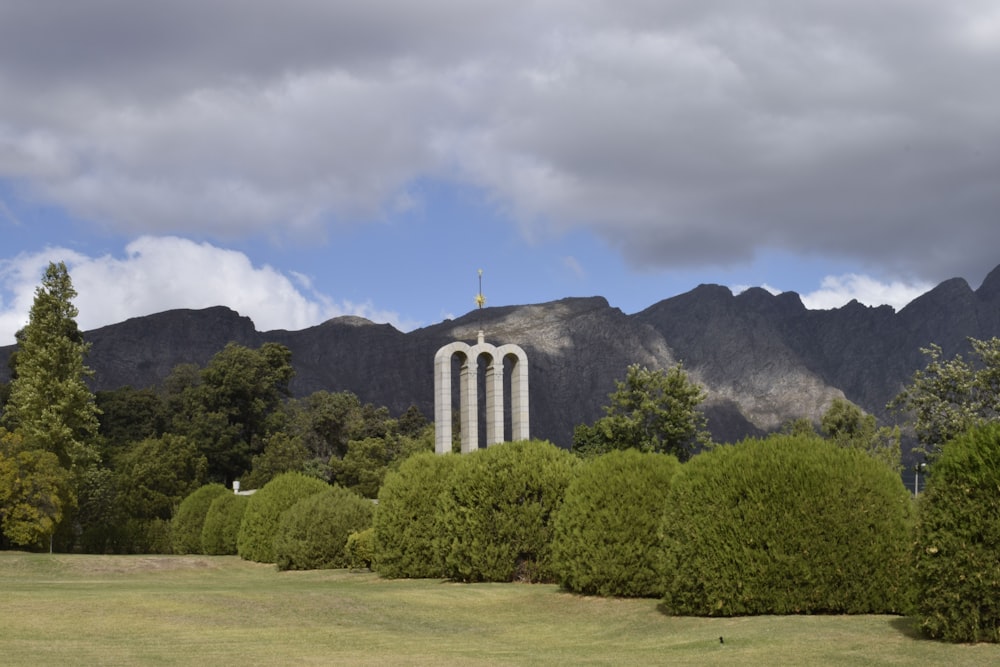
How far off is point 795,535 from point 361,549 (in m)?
16.9

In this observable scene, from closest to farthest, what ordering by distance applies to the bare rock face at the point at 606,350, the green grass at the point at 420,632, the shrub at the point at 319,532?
the green grass at the point at 420,632, the shrub at the point at 319,532, the bare rock face at the point at 606,350

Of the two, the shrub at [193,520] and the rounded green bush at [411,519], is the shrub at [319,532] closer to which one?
the rounded green bush at [411,519]

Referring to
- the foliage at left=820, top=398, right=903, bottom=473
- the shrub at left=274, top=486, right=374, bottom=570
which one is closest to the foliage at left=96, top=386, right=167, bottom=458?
the foliage at left=820, top=398, right=903, bottom=473

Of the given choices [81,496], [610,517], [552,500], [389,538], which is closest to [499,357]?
[389,538]

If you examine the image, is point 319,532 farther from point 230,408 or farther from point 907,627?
point 230,408

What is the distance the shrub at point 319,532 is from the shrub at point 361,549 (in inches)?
40.3

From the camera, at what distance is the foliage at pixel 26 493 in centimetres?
4438

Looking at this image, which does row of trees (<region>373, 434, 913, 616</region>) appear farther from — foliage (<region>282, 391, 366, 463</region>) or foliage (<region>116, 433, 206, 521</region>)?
foliage (<region>282, 391, 366, 463</region>)

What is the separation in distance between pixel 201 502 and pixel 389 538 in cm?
2238

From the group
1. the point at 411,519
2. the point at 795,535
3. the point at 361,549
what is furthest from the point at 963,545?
the point at 361,549

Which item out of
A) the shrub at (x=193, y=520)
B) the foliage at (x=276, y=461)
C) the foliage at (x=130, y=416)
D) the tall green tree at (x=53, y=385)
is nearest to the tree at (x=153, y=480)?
the foliage at (x=276, y=461)

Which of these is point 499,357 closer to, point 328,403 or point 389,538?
point 389,538

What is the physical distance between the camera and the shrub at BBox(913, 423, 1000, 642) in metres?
12.5

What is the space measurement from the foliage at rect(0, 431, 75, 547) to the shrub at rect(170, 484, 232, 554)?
5233 millimetres
